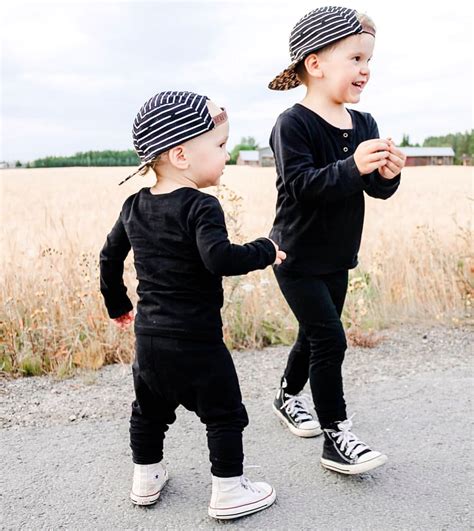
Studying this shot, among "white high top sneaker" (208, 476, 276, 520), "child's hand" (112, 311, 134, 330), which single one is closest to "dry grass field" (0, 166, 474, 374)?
"child's hand" (112, 311, 134, 330)

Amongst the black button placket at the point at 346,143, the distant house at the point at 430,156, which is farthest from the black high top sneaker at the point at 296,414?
the distant house at the point at 430,156

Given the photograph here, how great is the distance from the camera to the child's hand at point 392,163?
2.51m

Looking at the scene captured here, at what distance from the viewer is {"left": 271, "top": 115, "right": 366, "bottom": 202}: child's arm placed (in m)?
2.52

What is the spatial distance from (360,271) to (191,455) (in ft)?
9.27

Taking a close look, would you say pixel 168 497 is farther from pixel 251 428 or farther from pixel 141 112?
pixel 141 112

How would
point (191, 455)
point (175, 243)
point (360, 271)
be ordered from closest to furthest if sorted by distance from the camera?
point (175, 243)
point (191, 455)
point (360, 271)

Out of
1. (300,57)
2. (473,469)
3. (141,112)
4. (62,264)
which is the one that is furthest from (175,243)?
(62,264)

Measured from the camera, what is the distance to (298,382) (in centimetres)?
330

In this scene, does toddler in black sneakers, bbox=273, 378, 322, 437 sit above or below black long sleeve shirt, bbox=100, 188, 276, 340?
below

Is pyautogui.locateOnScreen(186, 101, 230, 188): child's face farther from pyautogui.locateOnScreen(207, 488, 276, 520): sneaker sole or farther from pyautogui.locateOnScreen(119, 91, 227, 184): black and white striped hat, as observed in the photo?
pyautogui.locateOnScreen(207, 488, 276, 520): sneaker sole

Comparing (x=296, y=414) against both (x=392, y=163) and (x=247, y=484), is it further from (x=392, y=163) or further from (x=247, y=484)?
(x=392, y=163)

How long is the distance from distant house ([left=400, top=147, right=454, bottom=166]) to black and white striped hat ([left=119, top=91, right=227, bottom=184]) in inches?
2351

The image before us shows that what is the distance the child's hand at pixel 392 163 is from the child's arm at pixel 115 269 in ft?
3.15

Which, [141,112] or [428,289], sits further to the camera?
[428,289]
